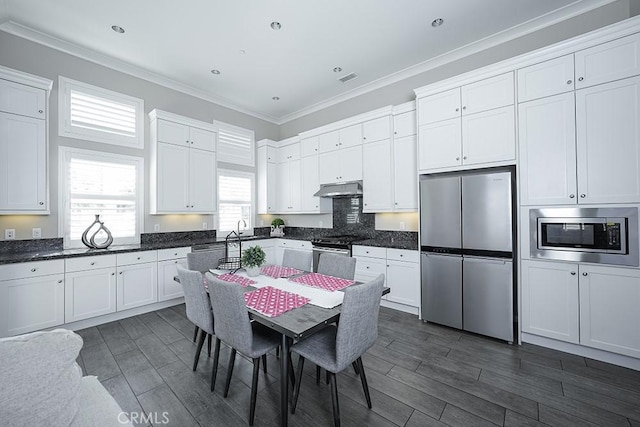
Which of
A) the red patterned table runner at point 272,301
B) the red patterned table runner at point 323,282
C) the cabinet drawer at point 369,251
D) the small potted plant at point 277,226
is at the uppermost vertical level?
the small potted plant at point 277,226

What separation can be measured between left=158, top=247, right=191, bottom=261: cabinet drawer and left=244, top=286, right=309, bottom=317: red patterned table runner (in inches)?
86.8

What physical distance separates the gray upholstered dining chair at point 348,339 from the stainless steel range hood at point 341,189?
2547 millimetres

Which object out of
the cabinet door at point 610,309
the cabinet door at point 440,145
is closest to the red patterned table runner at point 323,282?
the cabinet door at point 440,145

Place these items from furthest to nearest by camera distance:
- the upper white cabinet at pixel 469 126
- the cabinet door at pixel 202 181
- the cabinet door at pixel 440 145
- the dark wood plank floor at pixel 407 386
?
the cabinet door at pixel 202 181 < the cabinet door at pixel 440 145 < the upper white cabinet at pixel 469 126 < the dark wood plank floor at pixel 407 386

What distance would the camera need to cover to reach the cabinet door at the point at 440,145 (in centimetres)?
312

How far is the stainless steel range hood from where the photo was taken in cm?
418

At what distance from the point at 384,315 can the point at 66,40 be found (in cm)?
517

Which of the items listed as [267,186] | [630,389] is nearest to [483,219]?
[630,389]

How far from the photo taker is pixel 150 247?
353 cm

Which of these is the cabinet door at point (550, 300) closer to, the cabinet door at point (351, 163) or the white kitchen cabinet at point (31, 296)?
the cabinet door at point (351, 163)

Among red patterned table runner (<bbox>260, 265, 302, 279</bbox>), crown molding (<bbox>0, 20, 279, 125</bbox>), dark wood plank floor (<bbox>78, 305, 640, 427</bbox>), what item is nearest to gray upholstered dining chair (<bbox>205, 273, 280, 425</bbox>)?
dark wood plank floor (<bbox>78, 305, 640, 427</bbox>)

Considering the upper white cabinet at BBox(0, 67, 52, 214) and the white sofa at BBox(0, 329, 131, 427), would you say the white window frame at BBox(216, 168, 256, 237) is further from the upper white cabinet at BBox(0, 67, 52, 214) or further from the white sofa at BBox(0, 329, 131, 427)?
the white sofa at BBox(0, 329, 131, 427)

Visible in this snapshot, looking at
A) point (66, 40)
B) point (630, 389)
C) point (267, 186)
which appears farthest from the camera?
point (267, 186)

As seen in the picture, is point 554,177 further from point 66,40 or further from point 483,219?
point 66,40
